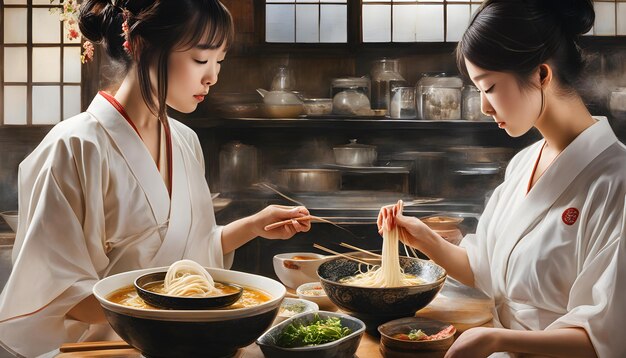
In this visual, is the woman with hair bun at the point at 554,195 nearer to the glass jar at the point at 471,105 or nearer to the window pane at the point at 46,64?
the glass jar at the point at 471,105

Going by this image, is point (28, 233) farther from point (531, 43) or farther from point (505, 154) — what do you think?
point (505, 154)

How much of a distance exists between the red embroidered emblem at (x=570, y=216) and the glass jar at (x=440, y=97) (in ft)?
8.70

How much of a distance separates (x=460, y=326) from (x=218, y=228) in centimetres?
105

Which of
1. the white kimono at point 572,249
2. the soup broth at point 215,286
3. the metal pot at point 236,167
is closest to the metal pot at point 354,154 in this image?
the metal pot at point 236,167

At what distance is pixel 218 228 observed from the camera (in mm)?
2682

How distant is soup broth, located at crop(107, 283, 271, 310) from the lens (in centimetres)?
163

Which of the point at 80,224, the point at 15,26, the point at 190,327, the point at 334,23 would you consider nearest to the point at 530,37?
the point at 190,327

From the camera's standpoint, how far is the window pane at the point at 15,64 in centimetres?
427

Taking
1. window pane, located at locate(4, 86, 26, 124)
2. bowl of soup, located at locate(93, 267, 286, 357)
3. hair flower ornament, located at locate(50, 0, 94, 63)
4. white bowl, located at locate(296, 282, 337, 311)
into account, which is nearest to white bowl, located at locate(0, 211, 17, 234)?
window pane, located at locate(4, 86, 26, 124)

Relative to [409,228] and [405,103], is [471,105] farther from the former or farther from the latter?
[409,228]

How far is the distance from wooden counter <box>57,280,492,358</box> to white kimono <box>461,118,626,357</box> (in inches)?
3.2

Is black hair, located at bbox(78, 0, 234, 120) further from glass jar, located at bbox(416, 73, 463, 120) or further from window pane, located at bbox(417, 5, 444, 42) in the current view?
window pane, located at bbox(417, 5, 444, 42)

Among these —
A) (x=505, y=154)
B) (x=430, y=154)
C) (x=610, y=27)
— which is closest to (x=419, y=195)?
(x=430, y=154)

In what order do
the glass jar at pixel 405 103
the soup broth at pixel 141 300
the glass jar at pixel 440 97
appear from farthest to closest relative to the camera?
the glass jar at pixel 405 103, the glass jar at pixel 440 97, the soup broth at pixel 141 300
